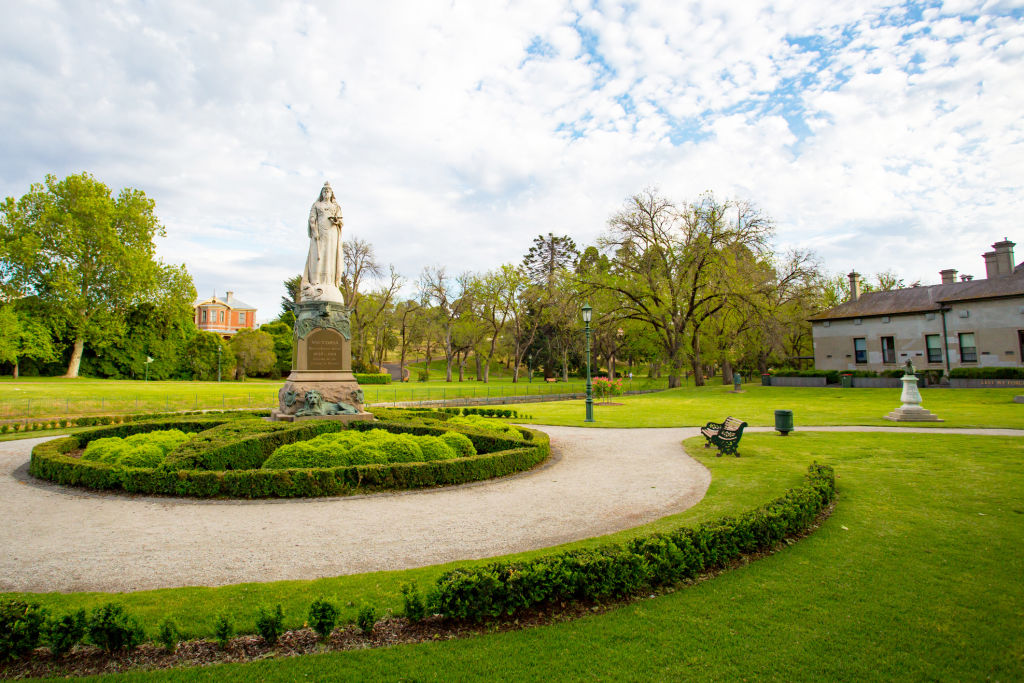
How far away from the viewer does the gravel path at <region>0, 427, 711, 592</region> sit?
539cm

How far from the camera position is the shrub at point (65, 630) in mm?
3656

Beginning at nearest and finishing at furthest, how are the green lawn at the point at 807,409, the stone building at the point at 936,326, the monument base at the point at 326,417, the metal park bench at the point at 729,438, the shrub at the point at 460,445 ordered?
the shrub at the point at 460,445 < the metal park bench at the point at 729,438 < the monument base at the point at 326,417 < the green lawn at the point at 807,409 < the stone building at the point at 936,326

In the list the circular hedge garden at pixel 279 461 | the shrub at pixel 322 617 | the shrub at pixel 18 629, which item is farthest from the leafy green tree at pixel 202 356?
the shrub at pixel 322 617

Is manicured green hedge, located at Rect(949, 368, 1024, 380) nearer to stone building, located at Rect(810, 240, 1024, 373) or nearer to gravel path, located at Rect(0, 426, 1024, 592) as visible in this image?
stone building, located at Rect(810, 240, 1024, 373)

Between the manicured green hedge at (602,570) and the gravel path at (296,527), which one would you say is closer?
the manicured green hedge at (602,570)

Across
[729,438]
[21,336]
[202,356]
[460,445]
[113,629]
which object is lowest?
[113,629]

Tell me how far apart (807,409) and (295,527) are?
73.8 feet

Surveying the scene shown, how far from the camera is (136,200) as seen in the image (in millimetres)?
42000

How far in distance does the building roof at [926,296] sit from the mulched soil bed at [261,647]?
38.5 m

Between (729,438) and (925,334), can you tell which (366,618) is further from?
(925,334)

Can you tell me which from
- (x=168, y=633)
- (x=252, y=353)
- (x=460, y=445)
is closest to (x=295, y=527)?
(x=168, y=633)

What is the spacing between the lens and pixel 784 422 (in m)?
14.2

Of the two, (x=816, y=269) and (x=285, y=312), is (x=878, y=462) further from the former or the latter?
(x=285, y=312)

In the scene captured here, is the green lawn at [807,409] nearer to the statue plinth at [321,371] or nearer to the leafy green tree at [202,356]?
the statue plinth at [321,371]
